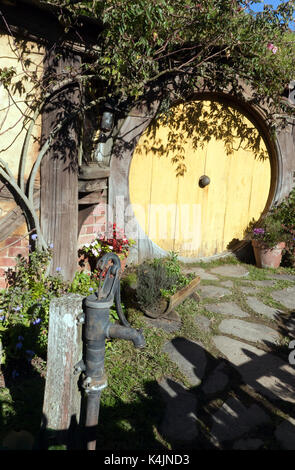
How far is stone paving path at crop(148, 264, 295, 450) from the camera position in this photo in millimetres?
2105

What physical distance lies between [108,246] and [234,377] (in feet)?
6.88

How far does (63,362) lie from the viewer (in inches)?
66.0

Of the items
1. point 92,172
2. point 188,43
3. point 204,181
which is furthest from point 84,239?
point 188,43

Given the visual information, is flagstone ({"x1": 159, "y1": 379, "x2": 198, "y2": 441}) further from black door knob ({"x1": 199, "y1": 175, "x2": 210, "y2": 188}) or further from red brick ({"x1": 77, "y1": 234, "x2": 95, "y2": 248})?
black door knob ({"x1": 199, "y1": 175, "x2": 210, "y2": 188})

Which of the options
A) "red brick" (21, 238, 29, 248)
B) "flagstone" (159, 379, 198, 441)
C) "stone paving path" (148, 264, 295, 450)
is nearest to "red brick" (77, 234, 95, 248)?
"red brick" (21, 238, 29, 248)

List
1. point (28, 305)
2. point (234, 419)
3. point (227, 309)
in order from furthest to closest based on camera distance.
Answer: point (227, 309) < point (28, 305) < point (234, 419)

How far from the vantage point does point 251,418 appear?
224cm

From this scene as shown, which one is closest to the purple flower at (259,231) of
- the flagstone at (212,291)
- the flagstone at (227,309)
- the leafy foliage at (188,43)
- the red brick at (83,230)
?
the flagstone at (212,291)

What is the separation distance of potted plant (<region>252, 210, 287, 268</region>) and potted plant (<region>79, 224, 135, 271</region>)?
196 cm

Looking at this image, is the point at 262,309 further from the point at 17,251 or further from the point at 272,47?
the point at 272,47

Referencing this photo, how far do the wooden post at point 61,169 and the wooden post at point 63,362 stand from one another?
68.7 inches

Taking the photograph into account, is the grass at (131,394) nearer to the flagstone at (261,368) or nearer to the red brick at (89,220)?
the flagstone at (261,368)

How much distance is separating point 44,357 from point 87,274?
4.27 ft
